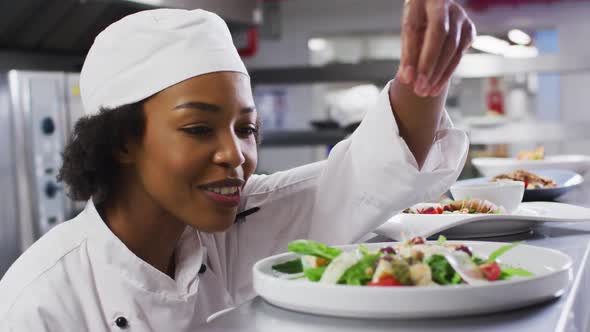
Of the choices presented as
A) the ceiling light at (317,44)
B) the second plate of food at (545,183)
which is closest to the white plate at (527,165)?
the second plate of food at (545,183)

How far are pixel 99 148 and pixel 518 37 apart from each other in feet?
22.0

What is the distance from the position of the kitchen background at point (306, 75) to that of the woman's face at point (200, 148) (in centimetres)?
256

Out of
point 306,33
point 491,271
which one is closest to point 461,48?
point 491,271

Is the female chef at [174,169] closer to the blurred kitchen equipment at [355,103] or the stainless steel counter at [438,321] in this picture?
the stainless steel counter at [438,321]

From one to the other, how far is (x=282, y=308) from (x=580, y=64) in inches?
175

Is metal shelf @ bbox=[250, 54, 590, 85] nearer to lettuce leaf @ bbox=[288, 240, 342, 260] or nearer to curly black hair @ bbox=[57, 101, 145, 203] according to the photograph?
curly black hair @ bbox=[57, 101, 145, 203]

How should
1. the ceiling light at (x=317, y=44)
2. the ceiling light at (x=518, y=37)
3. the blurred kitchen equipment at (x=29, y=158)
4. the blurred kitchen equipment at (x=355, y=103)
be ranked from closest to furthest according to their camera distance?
the blurred kitchen equipment at (x=29, y=158)
the blurred kitchen equipment at (x=355, y=103)
the ceiling light at (x=518, y=37)
the ceiling light at (x=317, y=44)

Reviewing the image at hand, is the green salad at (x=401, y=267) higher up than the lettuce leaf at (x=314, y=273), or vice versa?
the green salad at (x=401, y=267)

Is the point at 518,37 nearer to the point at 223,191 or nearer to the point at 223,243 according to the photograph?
the point at 223,243

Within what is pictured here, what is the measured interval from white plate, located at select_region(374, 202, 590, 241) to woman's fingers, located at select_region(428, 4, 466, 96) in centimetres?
29

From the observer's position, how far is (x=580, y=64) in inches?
189

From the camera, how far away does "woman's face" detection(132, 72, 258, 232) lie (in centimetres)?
118

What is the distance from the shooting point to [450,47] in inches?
39.6

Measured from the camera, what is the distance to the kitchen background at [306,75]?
11.9 ft
